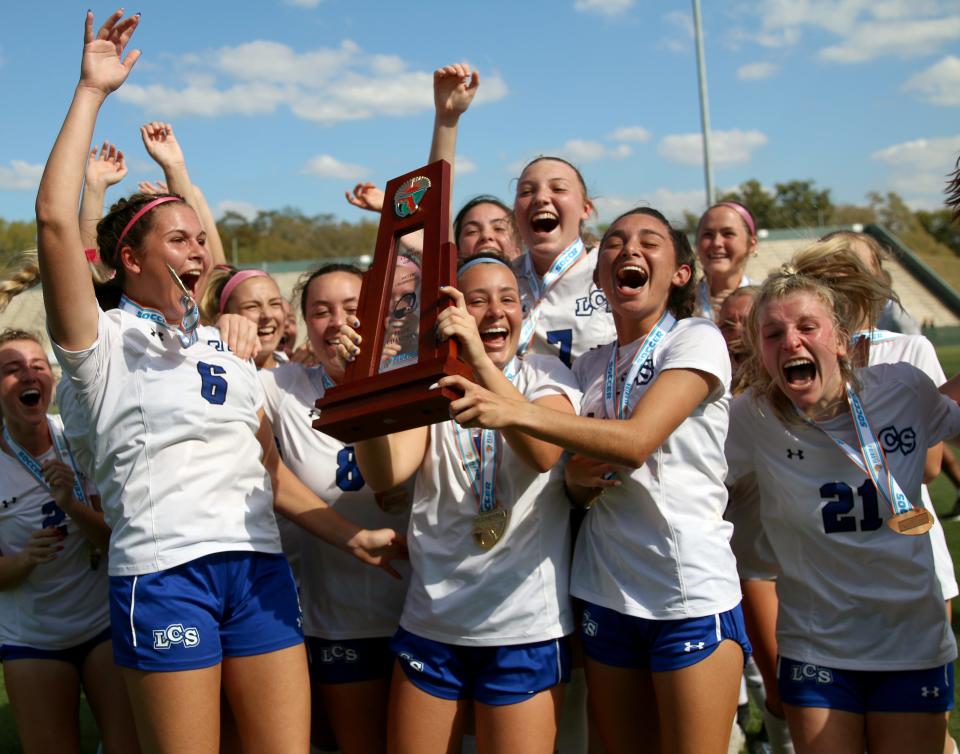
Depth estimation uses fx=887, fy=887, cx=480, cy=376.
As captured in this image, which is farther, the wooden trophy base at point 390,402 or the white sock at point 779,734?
the white sock at point 779,734

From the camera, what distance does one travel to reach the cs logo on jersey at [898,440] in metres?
2.97

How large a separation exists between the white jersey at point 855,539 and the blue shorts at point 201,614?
1663 mm

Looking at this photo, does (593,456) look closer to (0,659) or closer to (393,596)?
(393,596)

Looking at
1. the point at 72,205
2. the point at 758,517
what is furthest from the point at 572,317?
the point at 72,205

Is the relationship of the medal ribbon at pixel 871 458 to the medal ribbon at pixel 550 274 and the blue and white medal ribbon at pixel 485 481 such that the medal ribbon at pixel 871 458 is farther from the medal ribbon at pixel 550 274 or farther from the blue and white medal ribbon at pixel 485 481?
the medal ribbon at pixel 550 274

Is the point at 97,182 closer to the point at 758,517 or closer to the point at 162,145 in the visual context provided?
the point at 162,145

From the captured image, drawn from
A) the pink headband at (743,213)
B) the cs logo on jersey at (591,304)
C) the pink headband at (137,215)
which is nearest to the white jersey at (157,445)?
the pink headband at (137,215)

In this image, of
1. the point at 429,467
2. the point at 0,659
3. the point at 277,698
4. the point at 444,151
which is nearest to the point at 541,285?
the point at 444,151

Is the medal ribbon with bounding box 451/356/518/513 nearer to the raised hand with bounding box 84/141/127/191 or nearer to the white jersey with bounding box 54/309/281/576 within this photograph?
the white jersey with bounding box 54/309/281/576

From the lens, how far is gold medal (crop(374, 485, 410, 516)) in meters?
3.08

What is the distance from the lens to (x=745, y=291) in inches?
158

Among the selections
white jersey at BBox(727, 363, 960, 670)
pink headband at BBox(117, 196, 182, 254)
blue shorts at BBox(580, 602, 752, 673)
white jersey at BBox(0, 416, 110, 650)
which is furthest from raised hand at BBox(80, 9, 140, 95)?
white jersey at BBox(727, 363, 960, 670)

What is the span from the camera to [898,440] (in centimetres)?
297

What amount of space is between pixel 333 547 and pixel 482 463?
2.33 feet
